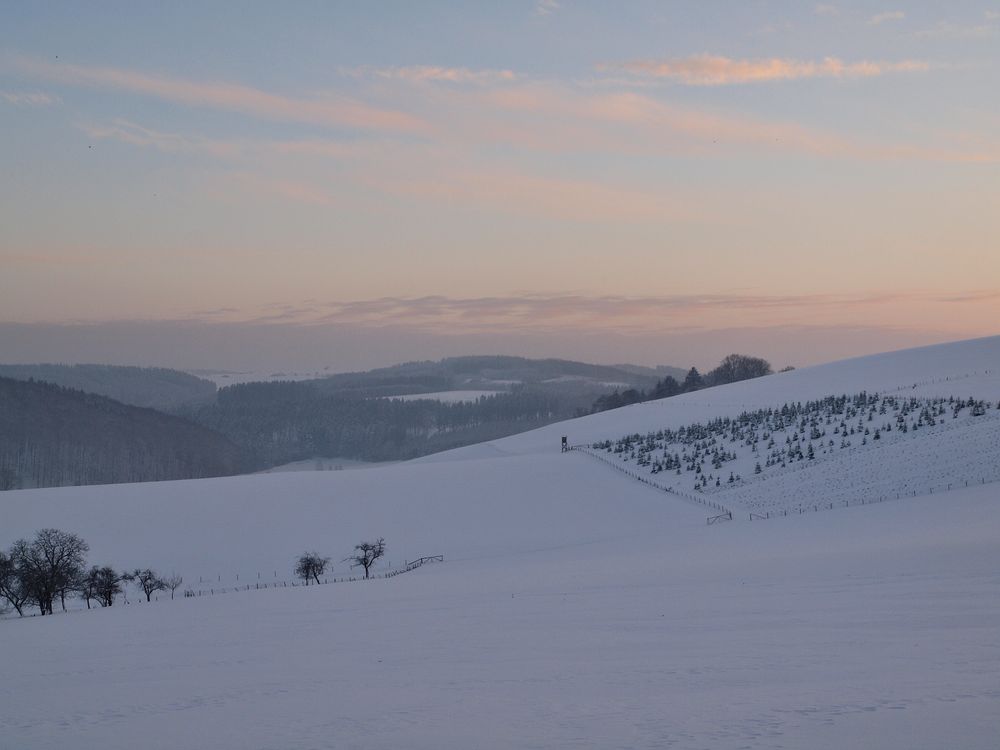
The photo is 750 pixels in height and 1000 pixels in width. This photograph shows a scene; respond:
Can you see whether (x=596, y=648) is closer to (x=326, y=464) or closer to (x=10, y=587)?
(x=10, y=587)

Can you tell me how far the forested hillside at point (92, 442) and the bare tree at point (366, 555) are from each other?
78030 millimetres

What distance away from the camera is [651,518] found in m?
40.8

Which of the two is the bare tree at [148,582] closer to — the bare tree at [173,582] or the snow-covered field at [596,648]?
the bare tree at [173,582]

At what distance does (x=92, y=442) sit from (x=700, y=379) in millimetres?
87574

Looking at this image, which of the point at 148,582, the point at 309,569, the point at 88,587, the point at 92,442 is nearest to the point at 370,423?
the point at 92,442

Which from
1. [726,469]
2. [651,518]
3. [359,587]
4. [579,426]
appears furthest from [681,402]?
[359,587]

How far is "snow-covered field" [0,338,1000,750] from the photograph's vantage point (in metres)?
9.34

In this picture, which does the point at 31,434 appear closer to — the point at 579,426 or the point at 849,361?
the point at 579,426

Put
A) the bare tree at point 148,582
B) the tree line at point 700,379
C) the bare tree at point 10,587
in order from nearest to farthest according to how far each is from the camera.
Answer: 1. the bare tree at point 10,587
2. the bare tree at point 148,582
3. the tree line at point 700,379

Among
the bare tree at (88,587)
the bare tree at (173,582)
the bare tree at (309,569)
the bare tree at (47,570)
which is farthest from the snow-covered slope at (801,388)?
the bare tree at (47,570)

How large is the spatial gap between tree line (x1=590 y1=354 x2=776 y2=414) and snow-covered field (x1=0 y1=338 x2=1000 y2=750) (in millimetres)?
94484

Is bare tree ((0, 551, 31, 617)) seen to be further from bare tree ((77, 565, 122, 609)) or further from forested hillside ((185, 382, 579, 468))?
forested hillside ((185, 382, 579, 468))

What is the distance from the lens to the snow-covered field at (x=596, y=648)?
9.34 metres

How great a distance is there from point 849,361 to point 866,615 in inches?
3269
